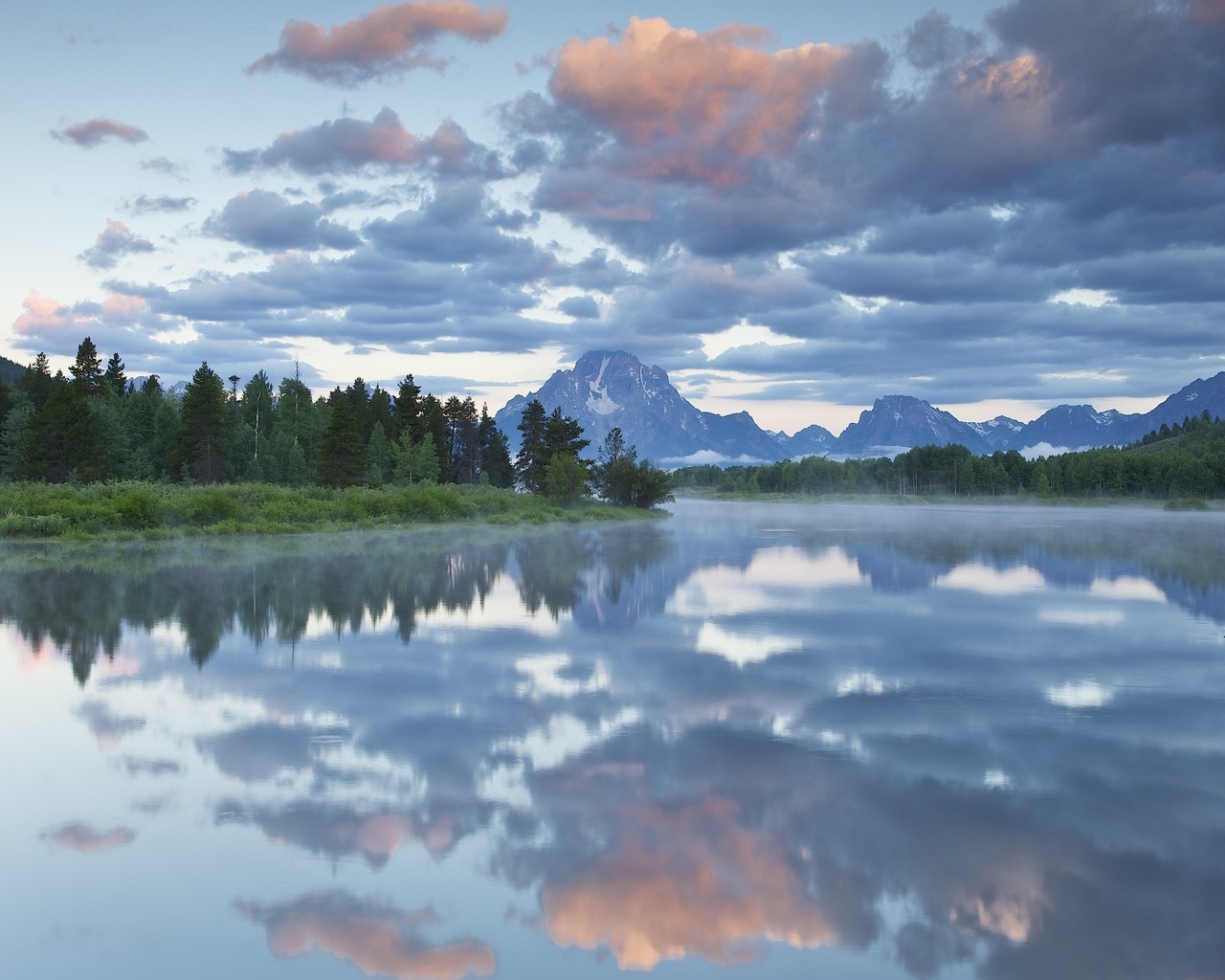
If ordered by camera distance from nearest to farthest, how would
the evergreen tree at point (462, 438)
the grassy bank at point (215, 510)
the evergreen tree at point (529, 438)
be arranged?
the grassy bank at point (215, 510) → the evergreen tree at point (529, 438) → the evergreen tree at point (462, 438)

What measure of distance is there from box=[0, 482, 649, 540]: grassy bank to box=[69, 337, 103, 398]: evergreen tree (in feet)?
125

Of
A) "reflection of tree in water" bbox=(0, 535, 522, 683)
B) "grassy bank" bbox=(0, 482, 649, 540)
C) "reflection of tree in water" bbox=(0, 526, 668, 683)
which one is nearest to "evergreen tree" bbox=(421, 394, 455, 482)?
"grassy bank" bbox=(0, 482, 649, 540)

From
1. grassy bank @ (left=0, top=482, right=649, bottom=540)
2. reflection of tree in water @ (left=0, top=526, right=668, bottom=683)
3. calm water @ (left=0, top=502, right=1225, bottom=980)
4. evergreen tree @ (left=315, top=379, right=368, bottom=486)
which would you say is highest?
evergreen tree @ (left=315, top=379, right=368, bottom=486)

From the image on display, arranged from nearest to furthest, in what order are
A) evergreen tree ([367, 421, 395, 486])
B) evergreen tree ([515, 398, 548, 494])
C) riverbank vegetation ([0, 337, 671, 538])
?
riverbank vegetation ([0, 337, 671, 538]), evergreen tree ([367, 421, 395, 486]), evergreen tree ([515, 398, 548, 494])

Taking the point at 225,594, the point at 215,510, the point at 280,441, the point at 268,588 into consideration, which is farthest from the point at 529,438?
the point at 225,594

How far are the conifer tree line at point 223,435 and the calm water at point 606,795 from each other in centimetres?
5141

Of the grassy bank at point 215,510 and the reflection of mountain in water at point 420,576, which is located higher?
the grassy bank at point 215,510

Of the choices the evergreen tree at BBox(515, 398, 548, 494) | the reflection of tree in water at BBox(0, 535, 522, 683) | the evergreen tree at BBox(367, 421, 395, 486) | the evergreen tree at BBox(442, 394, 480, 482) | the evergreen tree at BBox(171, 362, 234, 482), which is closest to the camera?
the reflection of tree in water at BBox(0, 535, 522, 683)

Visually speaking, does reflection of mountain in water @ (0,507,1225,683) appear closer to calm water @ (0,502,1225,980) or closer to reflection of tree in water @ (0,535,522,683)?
reflection of tree in water @ (0,535,522,683)

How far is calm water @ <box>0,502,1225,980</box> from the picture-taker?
668cm

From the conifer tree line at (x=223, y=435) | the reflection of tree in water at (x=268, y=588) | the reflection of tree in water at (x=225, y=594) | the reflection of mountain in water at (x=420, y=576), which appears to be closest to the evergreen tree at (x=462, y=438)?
the conifer tree line at (x=223, y=435)

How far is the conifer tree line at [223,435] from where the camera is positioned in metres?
66.9

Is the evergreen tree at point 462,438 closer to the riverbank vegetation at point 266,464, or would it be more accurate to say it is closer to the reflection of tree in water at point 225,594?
the riverbank vegetation at point 266,464

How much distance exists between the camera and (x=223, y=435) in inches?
3044
